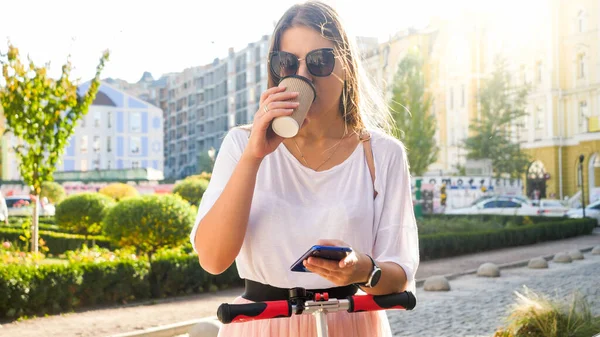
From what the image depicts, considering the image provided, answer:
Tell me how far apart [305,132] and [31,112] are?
40.9 ft

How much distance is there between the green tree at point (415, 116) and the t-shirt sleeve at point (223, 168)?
43.3 metres

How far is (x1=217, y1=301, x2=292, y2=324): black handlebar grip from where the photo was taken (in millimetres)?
1548

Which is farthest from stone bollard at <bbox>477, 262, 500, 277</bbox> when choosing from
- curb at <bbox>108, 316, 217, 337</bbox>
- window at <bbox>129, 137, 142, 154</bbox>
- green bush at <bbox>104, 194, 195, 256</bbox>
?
window at <bbox>129, 137, 142, 154</bbox>

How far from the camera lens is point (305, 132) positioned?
6.33 feet

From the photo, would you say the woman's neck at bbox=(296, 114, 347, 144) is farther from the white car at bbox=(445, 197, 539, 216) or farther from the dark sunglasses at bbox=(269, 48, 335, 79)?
the white car at bbox=(445, 197, 539, 216)

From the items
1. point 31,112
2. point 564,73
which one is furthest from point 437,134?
point 31,112

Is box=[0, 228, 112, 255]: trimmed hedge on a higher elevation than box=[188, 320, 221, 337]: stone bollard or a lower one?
higher

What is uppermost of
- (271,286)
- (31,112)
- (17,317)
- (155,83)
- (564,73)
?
(155,83)

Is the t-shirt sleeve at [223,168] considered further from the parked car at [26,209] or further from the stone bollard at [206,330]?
the parked car at [26,209]

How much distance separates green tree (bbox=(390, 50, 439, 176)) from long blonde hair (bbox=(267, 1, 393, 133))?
43181 millimetres

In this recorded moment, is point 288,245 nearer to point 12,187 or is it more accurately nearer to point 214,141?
point 12,187

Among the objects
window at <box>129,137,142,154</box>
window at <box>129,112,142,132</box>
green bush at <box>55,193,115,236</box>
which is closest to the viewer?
green bush at <box>55,193,115,236</box>

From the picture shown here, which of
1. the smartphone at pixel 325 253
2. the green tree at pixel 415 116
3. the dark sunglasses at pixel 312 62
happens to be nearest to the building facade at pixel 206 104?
the green tree at pixel 415 116

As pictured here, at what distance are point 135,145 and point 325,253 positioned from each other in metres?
86.4
